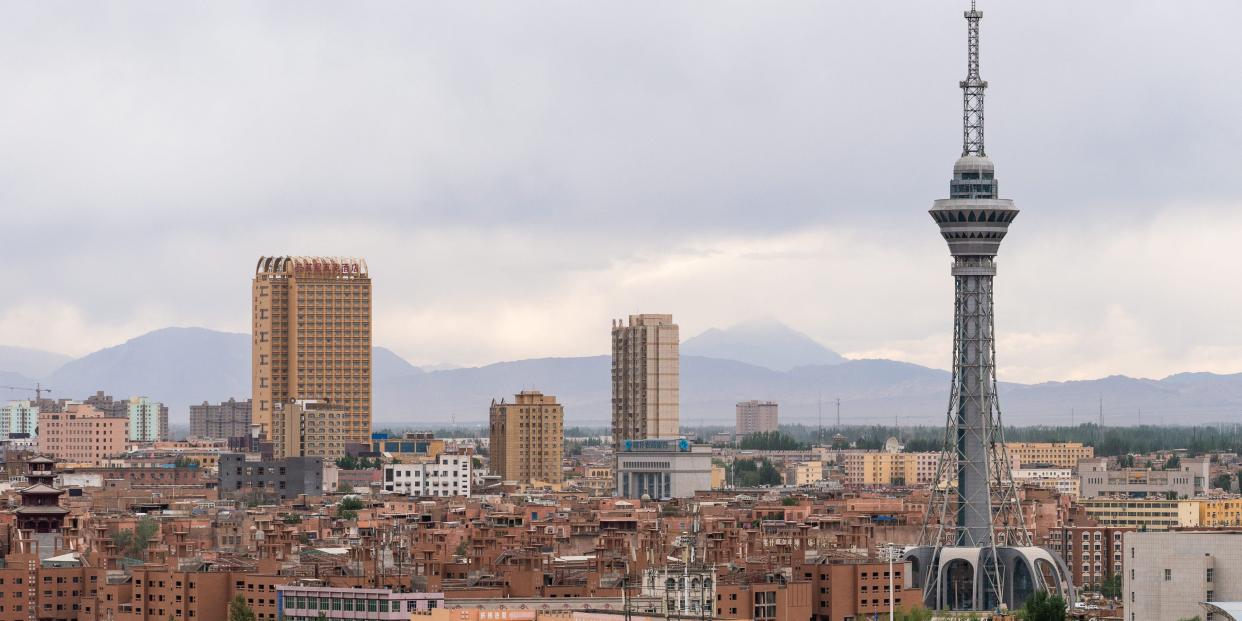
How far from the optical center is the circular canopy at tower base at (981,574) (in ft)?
508

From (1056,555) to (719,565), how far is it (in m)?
34.7

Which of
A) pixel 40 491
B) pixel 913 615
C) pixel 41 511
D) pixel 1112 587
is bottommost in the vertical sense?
pixel 1112 587

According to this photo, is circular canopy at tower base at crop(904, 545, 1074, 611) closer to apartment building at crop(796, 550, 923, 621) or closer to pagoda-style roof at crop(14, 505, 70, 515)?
apartment building at crop(796, 550, 923, 621)

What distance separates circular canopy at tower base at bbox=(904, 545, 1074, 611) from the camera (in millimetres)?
154750

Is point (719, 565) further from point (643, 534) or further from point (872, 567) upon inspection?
point (643, 534)

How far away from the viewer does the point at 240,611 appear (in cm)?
11569

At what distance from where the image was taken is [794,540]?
153m

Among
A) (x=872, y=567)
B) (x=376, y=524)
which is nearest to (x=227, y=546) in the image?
(x=376, y=524)

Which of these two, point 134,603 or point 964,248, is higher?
point 964,248

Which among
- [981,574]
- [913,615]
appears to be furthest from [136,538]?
[913,615]

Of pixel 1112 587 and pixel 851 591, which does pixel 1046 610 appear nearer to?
pixel 851 591

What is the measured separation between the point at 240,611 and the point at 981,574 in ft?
181

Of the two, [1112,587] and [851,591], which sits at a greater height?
[851,591]

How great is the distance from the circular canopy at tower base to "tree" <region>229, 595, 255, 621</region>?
48.6 meters
